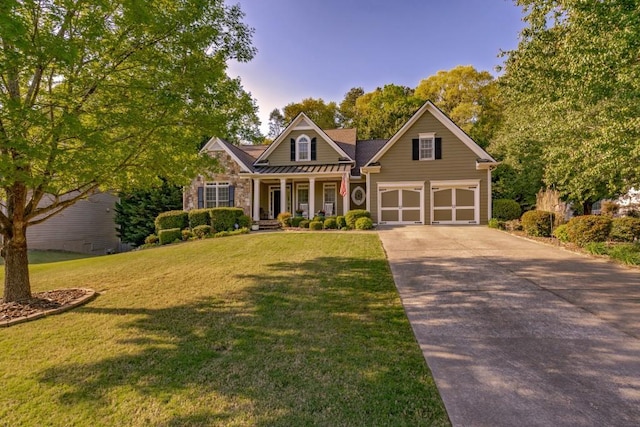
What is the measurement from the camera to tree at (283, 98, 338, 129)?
39281 mm

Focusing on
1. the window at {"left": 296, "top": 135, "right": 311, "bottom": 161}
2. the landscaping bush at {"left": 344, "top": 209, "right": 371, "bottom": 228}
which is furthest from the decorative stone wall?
the landscaping bush at {"left": 344, "top": 209, "right": 371, "bottom": 228}

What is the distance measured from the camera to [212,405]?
316 cm

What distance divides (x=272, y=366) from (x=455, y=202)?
657 inches

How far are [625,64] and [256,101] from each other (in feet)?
28.9

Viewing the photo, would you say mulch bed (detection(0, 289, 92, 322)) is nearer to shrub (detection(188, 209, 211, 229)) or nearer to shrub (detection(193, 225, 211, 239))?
shrub (detection(193, 225, 211, 239))

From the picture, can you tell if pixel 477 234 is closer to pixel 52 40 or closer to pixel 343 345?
pixel 343 345

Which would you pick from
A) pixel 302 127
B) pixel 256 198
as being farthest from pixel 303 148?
pixel 256 198

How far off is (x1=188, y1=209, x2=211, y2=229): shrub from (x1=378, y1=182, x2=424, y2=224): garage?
9463 mm

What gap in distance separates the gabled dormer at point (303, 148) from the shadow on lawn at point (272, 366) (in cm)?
1500

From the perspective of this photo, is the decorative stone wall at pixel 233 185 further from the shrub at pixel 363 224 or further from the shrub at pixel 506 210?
the shrub at pixel 506 210

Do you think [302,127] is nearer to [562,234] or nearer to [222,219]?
[222,219]

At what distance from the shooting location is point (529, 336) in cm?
442

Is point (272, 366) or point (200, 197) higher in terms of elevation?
point (200, 197)

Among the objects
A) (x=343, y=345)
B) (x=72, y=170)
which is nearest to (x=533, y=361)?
(x=343, y=345)
